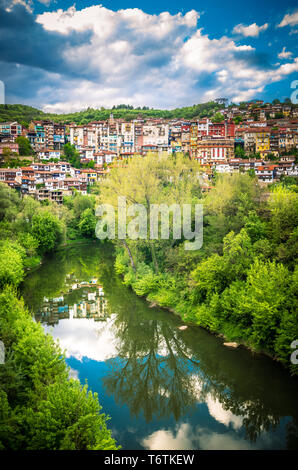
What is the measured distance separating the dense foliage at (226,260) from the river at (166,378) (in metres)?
0.74

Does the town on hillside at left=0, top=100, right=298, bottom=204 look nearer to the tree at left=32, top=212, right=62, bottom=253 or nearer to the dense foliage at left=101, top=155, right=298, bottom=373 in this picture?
the tree at left=32, top=212, right=62, bottom=253

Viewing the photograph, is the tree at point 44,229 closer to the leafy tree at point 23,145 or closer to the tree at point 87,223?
the tree at point 87,223

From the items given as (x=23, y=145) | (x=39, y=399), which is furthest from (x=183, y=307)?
(x=23, y=145)

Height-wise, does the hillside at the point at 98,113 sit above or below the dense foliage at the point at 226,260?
above

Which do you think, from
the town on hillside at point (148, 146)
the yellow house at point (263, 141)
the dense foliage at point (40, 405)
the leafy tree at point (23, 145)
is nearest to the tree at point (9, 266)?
the dense foliage at point (40, 405)

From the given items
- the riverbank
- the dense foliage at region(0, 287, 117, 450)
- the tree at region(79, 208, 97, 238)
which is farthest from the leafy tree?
the dense foliage at region(0, 287, 117, 450)

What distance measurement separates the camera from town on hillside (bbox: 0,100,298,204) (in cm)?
2661

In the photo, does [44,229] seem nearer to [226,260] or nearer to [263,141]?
[226,260]

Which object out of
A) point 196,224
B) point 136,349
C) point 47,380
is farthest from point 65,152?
point 47,380

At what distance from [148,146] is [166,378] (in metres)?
39.9

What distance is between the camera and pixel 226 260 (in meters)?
10.7

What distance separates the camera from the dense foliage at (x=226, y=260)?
8.71 metres

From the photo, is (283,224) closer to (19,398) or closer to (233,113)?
(19,398)

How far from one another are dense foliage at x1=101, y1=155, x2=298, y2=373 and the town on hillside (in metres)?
7.23
